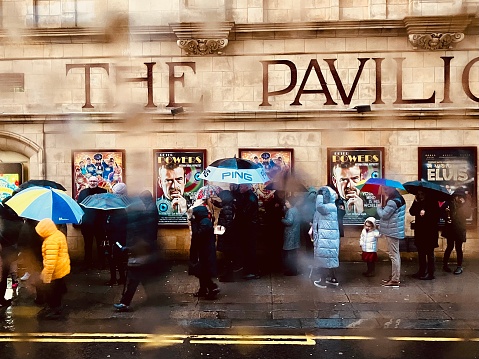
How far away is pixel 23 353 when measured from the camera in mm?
5246

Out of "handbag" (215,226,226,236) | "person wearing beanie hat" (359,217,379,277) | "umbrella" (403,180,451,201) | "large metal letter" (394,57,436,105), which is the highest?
"large metal letter" (394,57,436,105)

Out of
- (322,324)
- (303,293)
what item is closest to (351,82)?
(303,293)

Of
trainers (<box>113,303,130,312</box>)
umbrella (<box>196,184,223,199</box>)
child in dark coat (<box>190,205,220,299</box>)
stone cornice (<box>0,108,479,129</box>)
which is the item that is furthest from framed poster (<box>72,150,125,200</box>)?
trainers (<box>113,303,130,312</box>)

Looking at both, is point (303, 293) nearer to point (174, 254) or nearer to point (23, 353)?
point (174, 254)

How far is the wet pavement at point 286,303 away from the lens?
6.37 metres

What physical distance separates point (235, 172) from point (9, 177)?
4868 mm

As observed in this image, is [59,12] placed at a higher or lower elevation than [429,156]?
higher

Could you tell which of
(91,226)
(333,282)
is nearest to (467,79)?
(333,282)

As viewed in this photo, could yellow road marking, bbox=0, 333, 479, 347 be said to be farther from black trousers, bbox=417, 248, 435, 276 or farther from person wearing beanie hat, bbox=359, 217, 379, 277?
black trousers, bbox=417, 248, 435, 276

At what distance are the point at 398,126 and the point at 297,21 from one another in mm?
2749

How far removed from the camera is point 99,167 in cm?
975

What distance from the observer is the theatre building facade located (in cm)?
934

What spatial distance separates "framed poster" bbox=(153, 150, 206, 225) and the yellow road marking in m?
4.10

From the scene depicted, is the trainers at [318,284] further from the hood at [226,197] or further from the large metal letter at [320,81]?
the large metal letter at [320,81]
